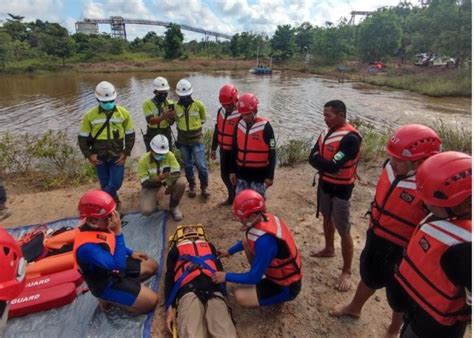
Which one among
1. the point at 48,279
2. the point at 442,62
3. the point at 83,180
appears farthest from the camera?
the point at 442,62

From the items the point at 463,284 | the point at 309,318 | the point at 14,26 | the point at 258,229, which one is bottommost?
the point at 309,318

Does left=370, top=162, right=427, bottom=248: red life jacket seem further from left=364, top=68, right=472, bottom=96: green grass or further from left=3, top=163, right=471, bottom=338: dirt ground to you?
left=364, top=68, right=472, bottom=96: green grass

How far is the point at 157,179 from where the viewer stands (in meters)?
4.83

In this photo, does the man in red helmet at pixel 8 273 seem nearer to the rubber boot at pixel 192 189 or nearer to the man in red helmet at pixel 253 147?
the man in red helmet at pixel 253 147

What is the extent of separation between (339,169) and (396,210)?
0.87 meters

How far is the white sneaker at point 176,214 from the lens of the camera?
4.91m

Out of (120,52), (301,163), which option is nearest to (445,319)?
(301,163)

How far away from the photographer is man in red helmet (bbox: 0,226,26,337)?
5.41 ft

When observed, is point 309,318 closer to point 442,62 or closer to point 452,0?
point 452,0

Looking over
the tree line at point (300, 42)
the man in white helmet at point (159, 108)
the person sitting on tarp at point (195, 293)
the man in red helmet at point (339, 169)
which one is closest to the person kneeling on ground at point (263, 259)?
the person sitting on tarp at point (195, 293)

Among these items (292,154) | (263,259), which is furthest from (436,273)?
(292,154)

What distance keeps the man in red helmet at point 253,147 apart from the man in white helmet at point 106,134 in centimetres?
177

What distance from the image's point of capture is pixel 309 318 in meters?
3.11

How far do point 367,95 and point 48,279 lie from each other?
24.1m
